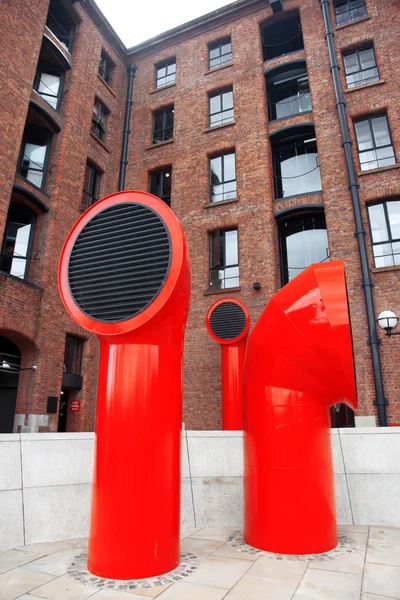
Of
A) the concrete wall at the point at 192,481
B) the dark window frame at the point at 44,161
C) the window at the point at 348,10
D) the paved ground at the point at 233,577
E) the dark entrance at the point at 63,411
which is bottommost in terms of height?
the paved ground at the point at 233,577

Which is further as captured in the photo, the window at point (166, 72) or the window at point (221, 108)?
the window at point (166, 72)

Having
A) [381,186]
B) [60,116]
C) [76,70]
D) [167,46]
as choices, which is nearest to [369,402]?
[381,186]

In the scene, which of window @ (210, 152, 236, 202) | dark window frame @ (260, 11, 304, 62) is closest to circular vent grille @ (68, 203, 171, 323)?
window @ (210, 152, 236, 202)

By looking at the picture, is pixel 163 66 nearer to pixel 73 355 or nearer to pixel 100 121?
pixel 100 121

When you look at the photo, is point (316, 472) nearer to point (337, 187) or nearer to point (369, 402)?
point (369, 402)

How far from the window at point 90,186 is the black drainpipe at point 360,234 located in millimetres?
9077

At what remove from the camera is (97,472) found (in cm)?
345

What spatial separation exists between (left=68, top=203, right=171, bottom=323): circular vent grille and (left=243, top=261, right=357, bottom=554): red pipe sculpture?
152 centimetres

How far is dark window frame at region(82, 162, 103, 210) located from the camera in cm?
1461

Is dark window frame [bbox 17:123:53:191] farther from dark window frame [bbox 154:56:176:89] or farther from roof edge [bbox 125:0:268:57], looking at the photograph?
roof edge [bbox 125:0:268:57]

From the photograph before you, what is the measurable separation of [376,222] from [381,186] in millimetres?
1082

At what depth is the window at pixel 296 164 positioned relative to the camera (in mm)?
13391

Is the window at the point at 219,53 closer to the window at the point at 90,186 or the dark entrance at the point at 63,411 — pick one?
the window at the point at 90,186

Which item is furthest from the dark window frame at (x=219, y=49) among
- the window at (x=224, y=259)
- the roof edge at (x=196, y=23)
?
the window at (x=224, y=259)
